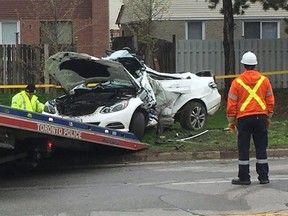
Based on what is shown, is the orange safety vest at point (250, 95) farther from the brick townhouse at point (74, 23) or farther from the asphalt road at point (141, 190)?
the brick townhouse at point (74, 23)

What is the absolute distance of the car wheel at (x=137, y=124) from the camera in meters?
12.0

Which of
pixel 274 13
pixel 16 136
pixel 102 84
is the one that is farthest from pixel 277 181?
pixel 274 13

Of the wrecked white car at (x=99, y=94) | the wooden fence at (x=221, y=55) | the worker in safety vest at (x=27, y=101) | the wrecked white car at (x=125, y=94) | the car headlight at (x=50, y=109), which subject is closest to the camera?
the wrecked white car at (x=99, y=94)

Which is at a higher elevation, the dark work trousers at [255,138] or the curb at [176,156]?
the dark work trousers at [255,138]

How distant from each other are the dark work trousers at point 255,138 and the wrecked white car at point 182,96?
4.28 metres

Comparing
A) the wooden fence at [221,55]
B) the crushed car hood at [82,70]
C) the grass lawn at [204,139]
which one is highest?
the wooden fence at [221,55]

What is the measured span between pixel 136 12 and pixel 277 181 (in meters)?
19.6

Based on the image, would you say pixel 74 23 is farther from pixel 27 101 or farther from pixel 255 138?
pixel 255 138

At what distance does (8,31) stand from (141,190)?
21.7 m

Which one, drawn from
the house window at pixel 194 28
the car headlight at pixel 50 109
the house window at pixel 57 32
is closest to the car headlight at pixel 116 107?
the car headlight at pixel 50 109

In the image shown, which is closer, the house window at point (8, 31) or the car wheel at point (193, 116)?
the car wheel at point (193, 116)

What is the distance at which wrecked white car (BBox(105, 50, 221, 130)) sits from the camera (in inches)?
523

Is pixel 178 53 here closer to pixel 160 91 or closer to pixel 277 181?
pixel 160 91

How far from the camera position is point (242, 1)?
2009cm
